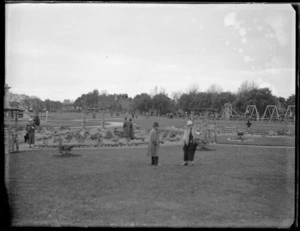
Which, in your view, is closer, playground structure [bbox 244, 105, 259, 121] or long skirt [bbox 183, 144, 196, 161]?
long skirt [bbox 183, 144, 196, 161]

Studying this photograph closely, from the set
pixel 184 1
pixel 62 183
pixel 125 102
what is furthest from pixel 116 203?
pixel 125 102

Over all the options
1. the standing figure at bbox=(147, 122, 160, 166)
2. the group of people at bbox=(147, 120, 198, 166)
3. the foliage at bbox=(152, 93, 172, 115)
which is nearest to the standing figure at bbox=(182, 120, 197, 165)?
the group of people at bbox=(147, 120, 198, 166)

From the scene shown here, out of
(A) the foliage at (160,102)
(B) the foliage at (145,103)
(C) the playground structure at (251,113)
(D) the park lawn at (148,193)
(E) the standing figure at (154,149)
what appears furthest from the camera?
(A) the foliage at (160,102)

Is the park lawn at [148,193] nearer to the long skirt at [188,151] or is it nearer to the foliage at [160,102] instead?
the long skirt at [188,151]

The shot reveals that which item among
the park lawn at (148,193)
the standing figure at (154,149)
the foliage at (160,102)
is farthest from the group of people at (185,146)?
the foliage at (160,102)

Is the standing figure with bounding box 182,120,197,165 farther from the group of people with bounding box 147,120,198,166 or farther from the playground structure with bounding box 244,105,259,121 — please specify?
the playground structure with bounding box 244,105,259,121

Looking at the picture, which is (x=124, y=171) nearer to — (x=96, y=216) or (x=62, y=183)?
(x=62, y=183)

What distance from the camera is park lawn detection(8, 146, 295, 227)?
19.1 feet

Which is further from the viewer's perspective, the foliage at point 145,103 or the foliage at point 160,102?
the foliage at point 160,102

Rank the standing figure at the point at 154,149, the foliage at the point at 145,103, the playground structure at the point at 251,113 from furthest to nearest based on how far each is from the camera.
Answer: the foliage at the point at 145,103 < the playground structure at the point at 251,113 < the standing figure at the point at 154,149

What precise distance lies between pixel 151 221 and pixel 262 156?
9.46 m

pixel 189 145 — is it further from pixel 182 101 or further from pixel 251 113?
pixel 182 101

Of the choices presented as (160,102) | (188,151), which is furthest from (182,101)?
(188,151)

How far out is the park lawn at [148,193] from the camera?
5.82 metres
